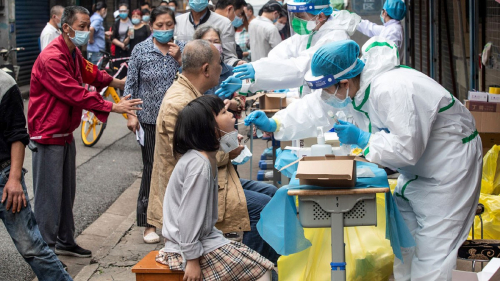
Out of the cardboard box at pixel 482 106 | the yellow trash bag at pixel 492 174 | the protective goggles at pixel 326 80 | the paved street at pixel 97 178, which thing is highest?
the protective goggles at pixel 326 80

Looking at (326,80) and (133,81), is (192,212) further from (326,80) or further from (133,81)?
(133,81)

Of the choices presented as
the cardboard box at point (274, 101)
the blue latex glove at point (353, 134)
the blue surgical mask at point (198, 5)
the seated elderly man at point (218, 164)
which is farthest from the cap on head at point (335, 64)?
the blue surgical mask at point (198, 5)

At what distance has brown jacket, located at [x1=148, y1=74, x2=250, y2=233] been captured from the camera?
14.3ft

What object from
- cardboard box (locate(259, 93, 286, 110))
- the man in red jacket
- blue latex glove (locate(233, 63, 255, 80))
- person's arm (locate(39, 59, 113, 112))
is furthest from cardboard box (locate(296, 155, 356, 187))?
cardboard box (locate(259, 93, 286, 110))

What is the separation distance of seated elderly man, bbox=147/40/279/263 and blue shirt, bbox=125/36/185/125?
123 cm

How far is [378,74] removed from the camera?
397cm

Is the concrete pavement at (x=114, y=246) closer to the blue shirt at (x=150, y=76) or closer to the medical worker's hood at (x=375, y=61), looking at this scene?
the blue shirt at (x=150, y=76)

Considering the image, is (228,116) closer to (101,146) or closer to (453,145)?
(453,145)

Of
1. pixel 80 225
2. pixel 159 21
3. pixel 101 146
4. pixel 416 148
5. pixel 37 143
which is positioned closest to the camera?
pixel 416 148

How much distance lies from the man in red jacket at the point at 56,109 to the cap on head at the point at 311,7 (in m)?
1.69

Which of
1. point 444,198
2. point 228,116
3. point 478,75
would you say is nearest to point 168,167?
point 228,116

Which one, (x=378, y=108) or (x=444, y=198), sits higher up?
(x=378, y=108)

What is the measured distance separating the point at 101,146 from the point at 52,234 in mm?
5510

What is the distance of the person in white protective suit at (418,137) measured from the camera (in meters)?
3.79
